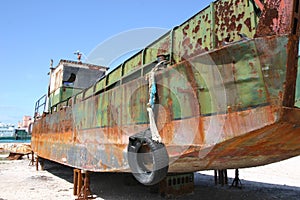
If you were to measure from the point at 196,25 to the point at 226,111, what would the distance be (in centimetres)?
141

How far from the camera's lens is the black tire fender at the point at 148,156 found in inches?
129

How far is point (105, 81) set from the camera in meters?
5.88

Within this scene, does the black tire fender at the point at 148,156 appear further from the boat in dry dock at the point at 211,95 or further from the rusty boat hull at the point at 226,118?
the rusty boat hull at the point at 226,118

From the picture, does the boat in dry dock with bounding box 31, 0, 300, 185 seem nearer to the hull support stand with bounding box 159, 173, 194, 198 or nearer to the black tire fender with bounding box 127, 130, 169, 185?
the black tire fender with bounding box 127, 130, 169, 185

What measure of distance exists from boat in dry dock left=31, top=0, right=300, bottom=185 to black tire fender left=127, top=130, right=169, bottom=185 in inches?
0.5

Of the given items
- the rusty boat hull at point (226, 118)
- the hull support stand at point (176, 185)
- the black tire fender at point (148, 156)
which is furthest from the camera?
the hull support stand at point (176, 185)

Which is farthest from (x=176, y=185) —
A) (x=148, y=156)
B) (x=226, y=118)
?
(x=226, y=118)

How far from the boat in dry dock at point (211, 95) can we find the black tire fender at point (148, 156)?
0.01m

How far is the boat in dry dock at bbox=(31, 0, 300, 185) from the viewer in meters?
2.50

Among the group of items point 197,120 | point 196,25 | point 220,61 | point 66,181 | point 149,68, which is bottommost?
point 66,181

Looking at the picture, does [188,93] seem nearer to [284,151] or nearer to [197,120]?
[197,120]

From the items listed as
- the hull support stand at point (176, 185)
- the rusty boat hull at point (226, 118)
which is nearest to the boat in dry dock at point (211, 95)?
the rusty boat hull at point (226, 118)

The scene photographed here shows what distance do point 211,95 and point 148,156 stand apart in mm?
1231

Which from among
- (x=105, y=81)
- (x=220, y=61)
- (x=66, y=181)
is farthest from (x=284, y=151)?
(x=66, y=181)
